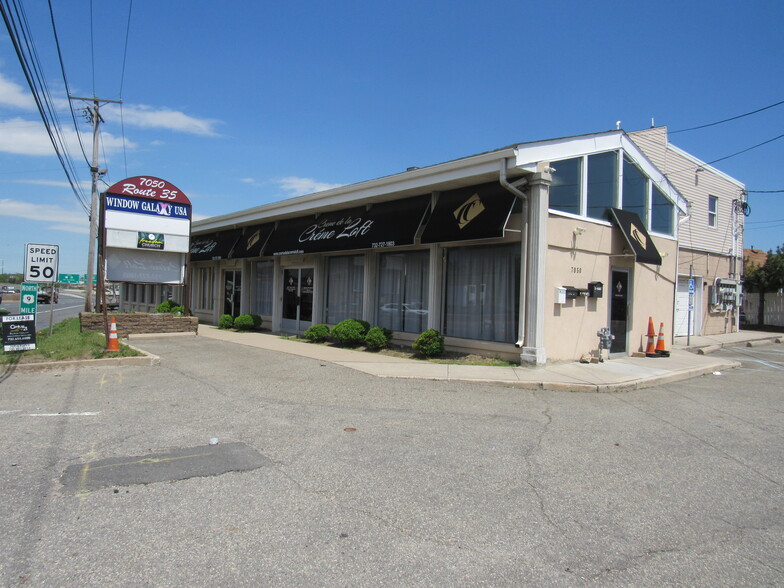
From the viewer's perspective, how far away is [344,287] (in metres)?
16.5

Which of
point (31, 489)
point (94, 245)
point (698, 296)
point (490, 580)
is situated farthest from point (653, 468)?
point (94, 245)

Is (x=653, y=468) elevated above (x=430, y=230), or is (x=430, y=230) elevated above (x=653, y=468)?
(x=430, y=230)

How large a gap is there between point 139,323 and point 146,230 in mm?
3028

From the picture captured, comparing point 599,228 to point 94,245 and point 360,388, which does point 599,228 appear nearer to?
point 360,388

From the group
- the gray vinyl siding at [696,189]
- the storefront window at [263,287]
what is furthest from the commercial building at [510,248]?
the gray vinyl siding at [696,189]

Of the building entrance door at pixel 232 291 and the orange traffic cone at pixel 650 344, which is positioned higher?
the building entrance door at pixel 232 291

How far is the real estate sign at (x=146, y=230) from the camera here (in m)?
16.8

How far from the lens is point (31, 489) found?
441 centimetres

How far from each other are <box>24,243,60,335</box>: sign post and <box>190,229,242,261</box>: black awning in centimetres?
721

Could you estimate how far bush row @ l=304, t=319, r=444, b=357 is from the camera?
1236 centimetres

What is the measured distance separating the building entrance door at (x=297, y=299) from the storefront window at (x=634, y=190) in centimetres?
988

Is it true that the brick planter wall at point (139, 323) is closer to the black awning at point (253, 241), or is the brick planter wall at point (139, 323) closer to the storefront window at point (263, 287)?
the storefront window at point (263, 287)

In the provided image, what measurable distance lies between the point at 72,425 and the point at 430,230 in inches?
325

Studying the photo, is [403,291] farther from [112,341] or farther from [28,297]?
[28,297]
